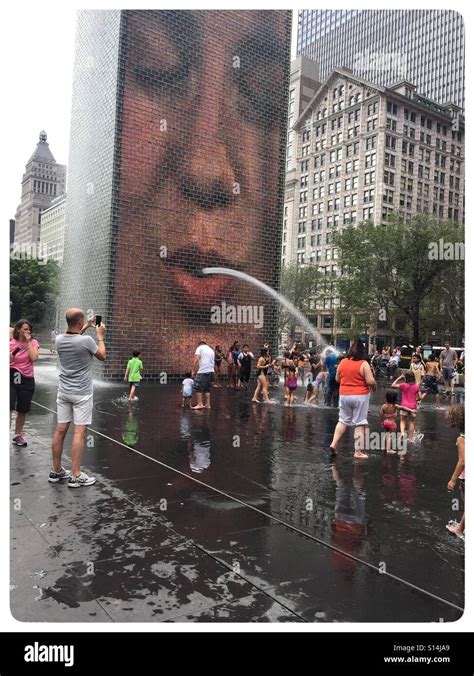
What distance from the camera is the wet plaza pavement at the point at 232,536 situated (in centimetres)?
303

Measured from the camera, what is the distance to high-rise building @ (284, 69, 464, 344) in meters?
66.7

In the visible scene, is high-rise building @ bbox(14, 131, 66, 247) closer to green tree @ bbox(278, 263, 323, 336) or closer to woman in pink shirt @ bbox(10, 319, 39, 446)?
green tree @ bbox(278, 263, 323, 336)

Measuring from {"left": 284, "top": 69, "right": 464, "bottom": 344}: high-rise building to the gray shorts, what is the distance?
186 ft

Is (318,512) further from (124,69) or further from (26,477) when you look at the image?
(124,69)

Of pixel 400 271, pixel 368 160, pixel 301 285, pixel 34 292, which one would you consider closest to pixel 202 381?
pixel 400 271

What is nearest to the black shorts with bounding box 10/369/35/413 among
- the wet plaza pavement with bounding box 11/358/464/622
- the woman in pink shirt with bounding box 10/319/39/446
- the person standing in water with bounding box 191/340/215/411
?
the woman in pink shirt with bounding box 10/319/39/446

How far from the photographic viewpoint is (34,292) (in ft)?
127

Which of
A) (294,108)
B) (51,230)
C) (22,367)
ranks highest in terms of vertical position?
(294,108)

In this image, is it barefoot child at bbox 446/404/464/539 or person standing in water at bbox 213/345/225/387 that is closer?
barefoot child at bbox 446/404/464/539

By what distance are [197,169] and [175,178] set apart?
970 mm

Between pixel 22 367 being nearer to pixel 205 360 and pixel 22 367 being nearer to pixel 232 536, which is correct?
pixel 232 536

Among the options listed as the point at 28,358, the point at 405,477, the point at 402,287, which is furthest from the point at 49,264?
the point at 405,477

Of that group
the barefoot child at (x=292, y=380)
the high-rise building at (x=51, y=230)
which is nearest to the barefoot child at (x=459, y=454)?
the barefoot child at (x=292, y=380)

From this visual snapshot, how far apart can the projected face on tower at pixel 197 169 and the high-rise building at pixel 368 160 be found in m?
43.6
